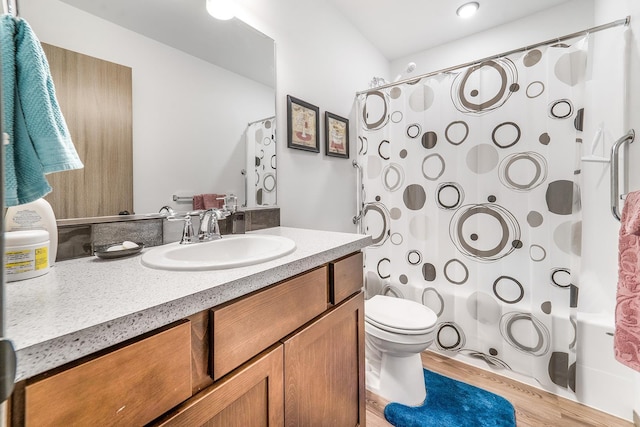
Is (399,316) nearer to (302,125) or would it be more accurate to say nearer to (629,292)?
(629,292)

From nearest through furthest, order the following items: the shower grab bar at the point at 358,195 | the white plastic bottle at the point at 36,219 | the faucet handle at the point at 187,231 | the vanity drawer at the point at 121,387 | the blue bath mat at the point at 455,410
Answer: the vanity drawer at the point at 121,387, the white plastic bottle at the point at 36,219, the faucet handle at the point at 187,231, the blue bath mat at the point at 455,410, the shower grab bar at the point at 358,195

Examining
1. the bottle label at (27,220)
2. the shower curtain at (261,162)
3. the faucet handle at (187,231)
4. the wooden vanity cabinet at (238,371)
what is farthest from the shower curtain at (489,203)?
the bottle label at (27,220)

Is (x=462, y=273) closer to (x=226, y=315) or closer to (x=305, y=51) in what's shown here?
(x=226, y=315)

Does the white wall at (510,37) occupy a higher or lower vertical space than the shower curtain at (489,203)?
higher

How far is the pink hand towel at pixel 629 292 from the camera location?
96 centimetres

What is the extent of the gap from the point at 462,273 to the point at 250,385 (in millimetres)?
1507

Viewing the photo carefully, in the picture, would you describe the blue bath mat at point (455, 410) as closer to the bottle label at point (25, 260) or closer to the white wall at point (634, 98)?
the white wall at point (634, 98)

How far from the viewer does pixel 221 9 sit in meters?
1.20

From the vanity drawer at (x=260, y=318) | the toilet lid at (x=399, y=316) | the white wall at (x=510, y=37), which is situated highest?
the white wall at (x=510, y=37)

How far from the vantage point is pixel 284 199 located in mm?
1515

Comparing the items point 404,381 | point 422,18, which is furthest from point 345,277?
point 422,18

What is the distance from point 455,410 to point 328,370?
91 cm

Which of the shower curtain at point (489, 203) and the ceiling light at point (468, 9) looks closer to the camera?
the shower curtain at point (489, 203)

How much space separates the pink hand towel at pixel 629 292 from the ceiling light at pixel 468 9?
1575 mm
